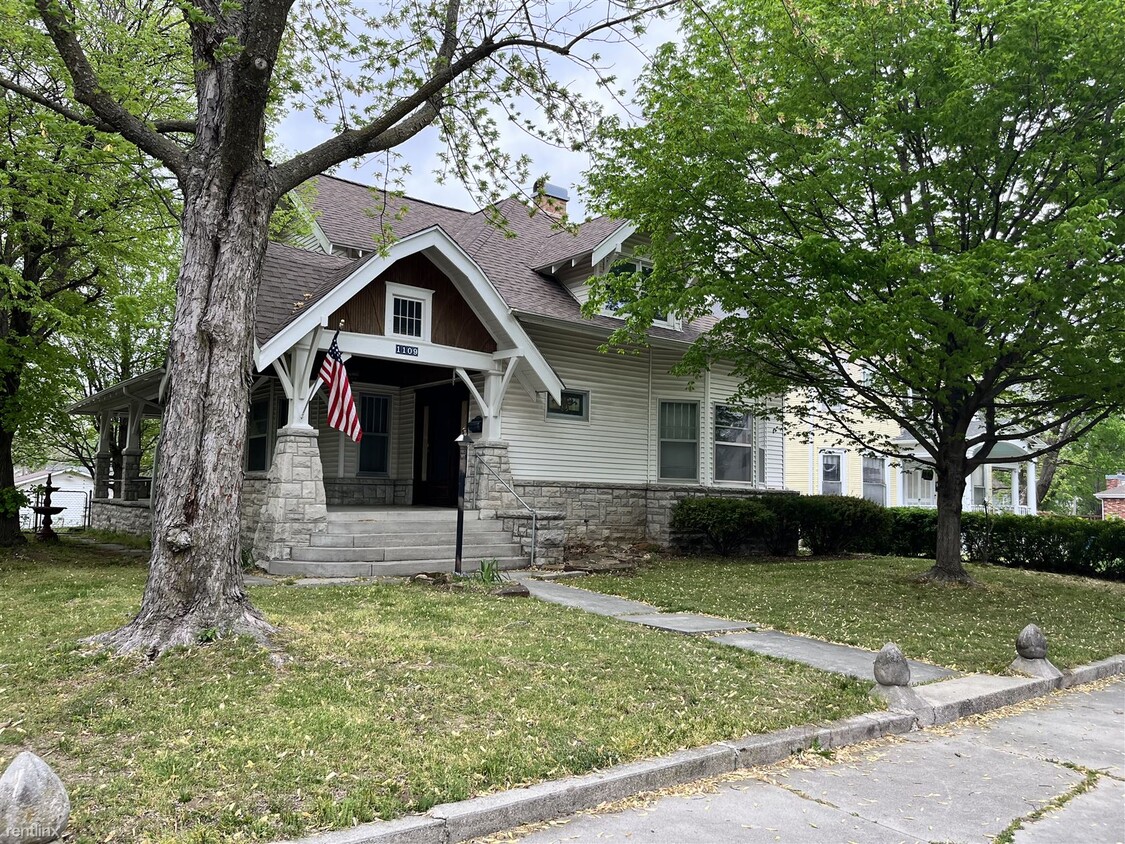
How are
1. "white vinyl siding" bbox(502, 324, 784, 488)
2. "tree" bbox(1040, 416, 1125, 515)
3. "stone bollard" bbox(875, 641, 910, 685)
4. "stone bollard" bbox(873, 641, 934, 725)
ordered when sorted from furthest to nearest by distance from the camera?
"tree" bbox(1040, 416, 1125, 515) < "white vinyl siding" bbox(502, 324, 784, 488) < "stone bollard" bbox(875, 641, 910, 685) < "stone bollard" bbox(873, 641, 934, 725)

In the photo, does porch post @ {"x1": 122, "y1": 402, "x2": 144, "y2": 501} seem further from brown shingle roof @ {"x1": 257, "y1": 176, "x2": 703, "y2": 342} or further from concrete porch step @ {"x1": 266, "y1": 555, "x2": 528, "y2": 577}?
concrete porch step @ {"x1": 266, "y1": 555, "x2": 528, "y2": 577}

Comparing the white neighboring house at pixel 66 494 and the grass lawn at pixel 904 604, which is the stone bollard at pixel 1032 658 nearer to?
the grass lawn at pixel 904 604

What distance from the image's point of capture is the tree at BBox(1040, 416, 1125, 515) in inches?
890

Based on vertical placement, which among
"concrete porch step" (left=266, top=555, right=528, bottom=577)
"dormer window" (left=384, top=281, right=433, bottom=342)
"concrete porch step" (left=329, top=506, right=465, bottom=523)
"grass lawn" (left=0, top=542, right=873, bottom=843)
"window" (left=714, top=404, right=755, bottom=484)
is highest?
"dormer window" (left=384, top=281, right=433, bottom=342)

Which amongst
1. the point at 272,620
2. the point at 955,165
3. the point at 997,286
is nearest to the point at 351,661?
the point at 272,620

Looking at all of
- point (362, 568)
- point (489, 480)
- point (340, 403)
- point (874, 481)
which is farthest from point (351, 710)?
point (874, 481)

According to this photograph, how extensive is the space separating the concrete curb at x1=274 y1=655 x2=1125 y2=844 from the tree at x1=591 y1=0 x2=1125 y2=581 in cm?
456

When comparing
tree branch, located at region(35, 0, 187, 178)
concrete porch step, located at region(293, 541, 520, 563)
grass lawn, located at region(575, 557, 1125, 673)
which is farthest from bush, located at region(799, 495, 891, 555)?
tree branch, located at region(35, 0, 187, 178)

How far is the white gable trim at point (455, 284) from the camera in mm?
11844

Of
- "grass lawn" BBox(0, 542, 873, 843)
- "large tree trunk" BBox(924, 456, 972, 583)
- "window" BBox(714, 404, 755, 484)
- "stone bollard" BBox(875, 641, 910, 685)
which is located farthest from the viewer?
"window" BBox(714, 404, 755, 484)

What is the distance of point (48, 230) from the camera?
14.4m

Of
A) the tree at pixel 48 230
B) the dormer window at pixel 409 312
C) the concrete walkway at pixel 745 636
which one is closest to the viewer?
the concrete walkway at pixel 745 636


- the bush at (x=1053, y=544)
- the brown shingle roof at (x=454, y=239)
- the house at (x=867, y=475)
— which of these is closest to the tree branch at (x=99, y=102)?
the brown shingle roof at (x=454, y=239)

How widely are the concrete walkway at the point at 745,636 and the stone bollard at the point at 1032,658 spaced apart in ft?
2.13
